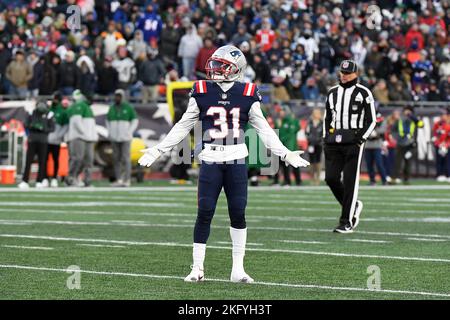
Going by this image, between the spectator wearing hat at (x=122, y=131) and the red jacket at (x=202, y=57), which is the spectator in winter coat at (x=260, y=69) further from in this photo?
the spectator wearing hat at (x=122, y=131)

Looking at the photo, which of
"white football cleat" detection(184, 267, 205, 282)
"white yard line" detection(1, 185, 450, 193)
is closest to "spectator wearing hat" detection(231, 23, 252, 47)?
"white yard line" detection(1, 185, 450, 193)

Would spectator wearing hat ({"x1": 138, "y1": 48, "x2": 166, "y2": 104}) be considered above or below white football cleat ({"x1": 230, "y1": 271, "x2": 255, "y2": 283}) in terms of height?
above

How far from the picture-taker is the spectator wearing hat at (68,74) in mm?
26875

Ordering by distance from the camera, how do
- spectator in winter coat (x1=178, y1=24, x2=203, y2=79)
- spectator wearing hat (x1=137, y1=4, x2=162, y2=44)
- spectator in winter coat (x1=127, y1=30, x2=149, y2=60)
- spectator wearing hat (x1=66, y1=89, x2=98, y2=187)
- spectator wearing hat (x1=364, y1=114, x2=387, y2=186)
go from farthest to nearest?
spectator wearing hat (x1=137, y1=4, x2=162, y2=44) < spectator in winter coat (x1=178, y1=24, x2=203, y2=79) < spectator in winter coat (x1=127, y1=30, x2=149, y2=60) < spectator wearing hat (x1=364, y1=114, x2=387, y2=186) < spectator wearing hat (x1=66, y1=89, x2=98, y2=187)

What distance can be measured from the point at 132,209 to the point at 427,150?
1254 centimetres

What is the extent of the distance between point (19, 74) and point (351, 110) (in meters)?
13.3

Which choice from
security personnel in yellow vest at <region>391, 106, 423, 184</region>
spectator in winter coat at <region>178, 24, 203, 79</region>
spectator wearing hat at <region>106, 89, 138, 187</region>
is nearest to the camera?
spectator wearing hat at <region>106, 89, 138, 187</region>

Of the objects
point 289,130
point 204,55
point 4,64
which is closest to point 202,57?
point 204,55

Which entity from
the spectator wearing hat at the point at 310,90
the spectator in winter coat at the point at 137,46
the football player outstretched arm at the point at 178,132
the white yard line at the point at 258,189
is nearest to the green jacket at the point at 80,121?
the white yard line at the point at 258,189

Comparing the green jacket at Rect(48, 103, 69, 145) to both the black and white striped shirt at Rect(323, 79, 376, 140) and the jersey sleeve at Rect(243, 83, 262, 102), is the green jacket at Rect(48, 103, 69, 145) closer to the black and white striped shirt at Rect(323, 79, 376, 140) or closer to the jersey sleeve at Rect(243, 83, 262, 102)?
the black and white striped shirt at Rect(323, 79, 376, 140)

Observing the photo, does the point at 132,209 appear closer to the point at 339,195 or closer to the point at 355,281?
the point at 339,195

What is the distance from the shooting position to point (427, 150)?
2978cm

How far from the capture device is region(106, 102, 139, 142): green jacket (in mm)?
25516

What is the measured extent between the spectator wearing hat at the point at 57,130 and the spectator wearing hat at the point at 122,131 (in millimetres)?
873
